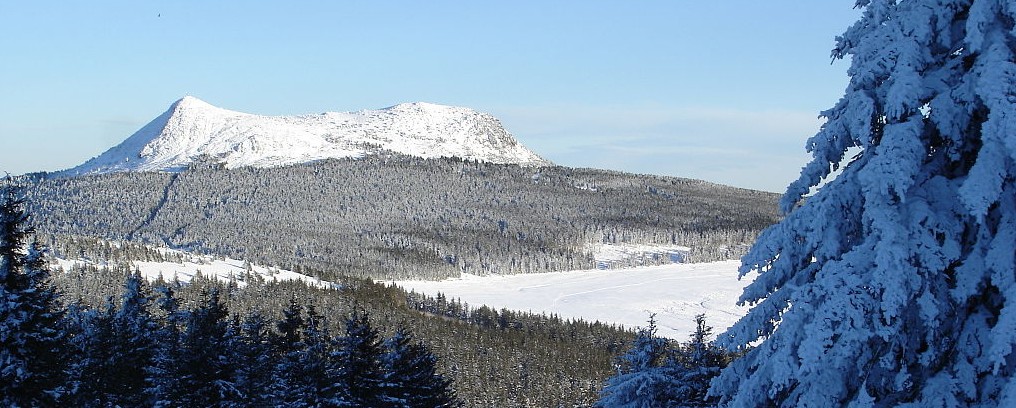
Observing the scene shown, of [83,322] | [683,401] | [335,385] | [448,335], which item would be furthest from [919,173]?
[448,335]

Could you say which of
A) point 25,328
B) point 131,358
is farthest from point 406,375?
point 25,328

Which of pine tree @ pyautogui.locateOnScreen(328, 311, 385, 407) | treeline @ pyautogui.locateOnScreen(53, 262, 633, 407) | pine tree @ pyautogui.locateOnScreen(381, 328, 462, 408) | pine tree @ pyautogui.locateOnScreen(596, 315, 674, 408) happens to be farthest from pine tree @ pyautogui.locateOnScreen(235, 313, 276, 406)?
treeline @ pyautogui.locateOnScreen(53, 262, 633, 407)

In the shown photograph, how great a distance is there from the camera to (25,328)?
76.8 ft

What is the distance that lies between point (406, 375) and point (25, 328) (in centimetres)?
1544

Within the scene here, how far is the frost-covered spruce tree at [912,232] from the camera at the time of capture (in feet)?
27.2

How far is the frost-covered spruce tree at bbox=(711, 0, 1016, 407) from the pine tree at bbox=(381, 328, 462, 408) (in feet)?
87.7

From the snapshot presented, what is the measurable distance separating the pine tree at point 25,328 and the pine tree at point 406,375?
12848 mm

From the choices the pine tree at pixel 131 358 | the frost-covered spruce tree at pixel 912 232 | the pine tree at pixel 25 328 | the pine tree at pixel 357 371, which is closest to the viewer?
the frost-covered spruce tree at pixel 912 232

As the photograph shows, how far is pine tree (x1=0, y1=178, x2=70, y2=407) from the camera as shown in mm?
23109

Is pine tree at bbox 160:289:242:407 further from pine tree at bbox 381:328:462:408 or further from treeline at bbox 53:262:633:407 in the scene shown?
treeline at bbox 53:262:633:407

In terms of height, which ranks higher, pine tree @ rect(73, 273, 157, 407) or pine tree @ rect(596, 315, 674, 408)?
pine tree @ rect(596, 315, 674, 408)

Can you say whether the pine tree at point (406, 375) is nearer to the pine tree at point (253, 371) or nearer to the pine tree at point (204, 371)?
the pine tree at point (253, 371)

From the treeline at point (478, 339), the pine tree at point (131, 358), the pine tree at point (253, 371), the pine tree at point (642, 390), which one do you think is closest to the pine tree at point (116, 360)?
the pine tree at point (131, 358)

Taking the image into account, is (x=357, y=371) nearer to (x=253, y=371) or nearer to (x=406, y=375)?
(x=406, y=375)
